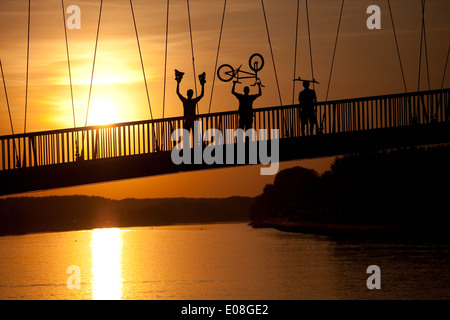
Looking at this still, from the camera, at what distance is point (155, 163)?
124ft

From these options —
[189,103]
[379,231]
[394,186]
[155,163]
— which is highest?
[394,186]

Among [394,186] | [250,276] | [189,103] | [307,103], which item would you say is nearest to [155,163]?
[189,103]

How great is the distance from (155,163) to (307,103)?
689 cm

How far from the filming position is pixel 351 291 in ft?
209

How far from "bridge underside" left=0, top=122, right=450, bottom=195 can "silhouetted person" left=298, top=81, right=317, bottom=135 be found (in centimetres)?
93

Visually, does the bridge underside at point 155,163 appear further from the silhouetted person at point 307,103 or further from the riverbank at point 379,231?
the riverbank at point 379,231

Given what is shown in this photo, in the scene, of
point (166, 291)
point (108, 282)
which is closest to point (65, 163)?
point (166, 291)

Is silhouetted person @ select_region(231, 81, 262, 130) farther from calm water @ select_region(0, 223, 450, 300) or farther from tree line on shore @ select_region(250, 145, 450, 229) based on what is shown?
tree line on shore @ select_region(250, 145, 450, 229)

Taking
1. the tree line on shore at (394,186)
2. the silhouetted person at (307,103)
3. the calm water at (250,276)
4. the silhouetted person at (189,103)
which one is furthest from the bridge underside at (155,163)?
the tree line on shore at (394,186)

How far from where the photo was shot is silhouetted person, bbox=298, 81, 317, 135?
3750cm

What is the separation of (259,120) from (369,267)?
48779 mm

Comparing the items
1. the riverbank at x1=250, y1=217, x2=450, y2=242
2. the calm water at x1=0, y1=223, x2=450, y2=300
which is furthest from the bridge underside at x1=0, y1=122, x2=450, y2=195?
the riverbank at x1=250, y1=217, x2=450, y2=242

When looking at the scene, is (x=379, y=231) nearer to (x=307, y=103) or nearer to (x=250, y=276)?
(x=250, y=276)
